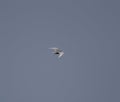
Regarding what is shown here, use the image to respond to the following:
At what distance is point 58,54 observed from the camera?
2931 inches
